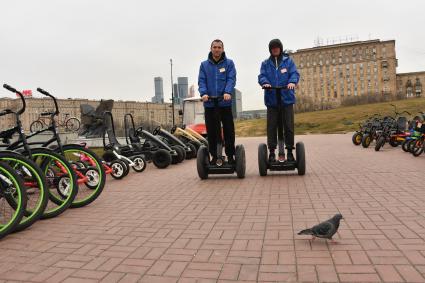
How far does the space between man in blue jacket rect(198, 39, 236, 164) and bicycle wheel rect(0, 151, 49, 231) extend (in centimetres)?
342

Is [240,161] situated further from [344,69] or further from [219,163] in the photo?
[344,69]

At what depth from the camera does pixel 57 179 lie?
5.08m

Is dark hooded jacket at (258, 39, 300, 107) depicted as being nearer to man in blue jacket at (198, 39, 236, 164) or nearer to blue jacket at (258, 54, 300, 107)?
blue jacket at (258, 54, 300, 107)

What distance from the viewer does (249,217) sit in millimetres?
4383

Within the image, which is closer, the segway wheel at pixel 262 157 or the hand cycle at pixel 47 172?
the hand cycle at pixel 47 172

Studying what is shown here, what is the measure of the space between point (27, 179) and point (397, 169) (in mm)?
6583

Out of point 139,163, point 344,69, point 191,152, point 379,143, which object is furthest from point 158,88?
point 139,163

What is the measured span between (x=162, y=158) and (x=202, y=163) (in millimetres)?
2698

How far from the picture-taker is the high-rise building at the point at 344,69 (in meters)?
130

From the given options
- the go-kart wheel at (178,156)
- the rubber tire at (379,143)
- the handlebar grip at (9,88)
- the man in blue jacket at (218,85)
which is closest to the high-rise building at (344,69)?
the rubber tire at (379,143)

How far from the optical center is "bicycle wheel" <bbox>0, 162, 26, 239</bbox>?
3887 millimetres

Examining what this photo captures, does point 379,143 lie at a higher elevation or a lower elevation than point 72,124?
lower

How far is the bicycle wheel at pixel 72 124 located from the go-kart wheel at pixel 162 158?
8.33m

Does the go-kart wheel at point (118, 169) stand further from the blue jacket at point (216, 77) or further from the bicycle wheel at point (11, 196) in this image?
the bicycle wheel at point (11, 196)
